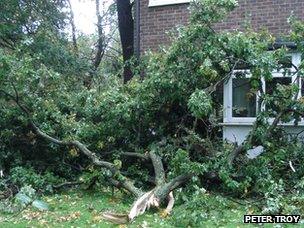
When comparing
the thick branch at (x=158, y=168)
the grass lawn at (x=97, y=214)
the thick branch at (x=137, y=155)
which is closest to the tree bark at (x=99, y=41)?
the thick branch at (x=137, y=155)

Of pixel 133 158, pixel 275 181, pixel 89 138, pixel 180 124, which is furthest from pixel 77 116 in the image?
pixel 275 181

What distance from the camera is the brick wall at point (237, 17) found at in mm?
11531

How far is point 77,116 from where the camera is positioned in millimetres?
10844

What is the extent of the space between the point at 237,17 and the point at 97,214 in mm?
6943

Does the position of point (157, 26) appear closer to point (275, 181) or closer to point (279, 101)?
point (279, 101)

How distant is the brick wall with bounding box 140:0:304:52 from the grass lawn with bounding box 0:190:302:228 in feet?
15.1

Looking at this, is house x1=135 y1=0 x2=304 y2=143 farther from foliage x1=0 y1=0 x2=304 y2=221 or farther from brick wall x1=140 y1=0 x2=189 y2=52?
foliage x1=0 y1=0 x2=304 y2=221

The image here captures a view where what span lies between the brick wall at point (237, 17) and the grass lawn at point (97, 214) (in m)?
4.61

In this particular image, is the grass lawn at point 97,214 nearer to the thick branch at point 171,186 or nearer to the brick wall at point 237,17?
the thick branch at point 171,186

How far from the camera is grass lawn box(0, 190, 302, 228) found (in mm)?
6625

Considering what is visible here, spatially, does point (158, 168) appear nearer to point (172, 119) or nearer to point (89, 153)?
point (89, 153)

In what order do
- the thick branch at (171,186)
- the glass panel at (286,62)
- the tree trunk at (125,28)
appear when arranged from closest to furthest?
1. the thick branch at (171,186)
2. the glass panel at (286,62)
3. the tree trunk at (125,28)

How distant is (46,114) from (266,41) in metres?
4.55

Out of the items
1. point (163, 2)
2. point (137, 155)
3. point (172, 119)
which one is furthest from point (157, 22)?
point (137, 155)
